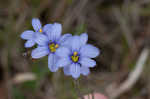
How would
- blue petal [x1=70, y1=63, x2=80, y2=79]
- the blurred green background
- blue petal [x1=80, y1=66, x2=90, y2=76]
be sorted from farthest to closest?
the blurred green background → blue petal [x1=80, y1=66, x2=90, y2=76] → blue petal [x1=70, y1=63, x2=80, y2=79]

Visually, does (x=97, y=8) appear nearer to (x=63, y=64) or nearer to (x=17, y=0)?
(x=17, y=0)

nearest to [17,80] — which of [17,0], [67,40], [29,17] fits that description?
[29,17]

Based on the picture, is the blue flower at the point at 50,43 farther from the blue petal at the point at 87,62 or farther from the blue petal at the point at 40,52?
the blue petal at the point at 87,62

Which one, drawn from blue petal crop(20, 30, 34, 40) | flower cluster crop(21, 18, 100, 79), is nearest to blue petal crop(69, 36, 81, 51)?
flower cluster crop(21, 18, 100, 79)

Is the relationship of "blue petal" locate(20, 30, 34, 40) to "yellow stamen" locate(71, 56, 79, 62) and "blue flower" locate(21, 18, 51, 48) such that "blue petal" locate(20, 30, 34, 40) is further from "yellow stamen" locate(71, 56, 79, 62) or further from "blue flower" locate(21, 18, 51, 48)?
"yellow stamen" locate(71, 56, 79, 62)

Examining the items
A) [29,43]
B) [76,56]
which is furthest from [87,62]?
[29,43]

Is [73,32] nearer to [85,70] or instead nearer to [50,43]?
[50,43]
